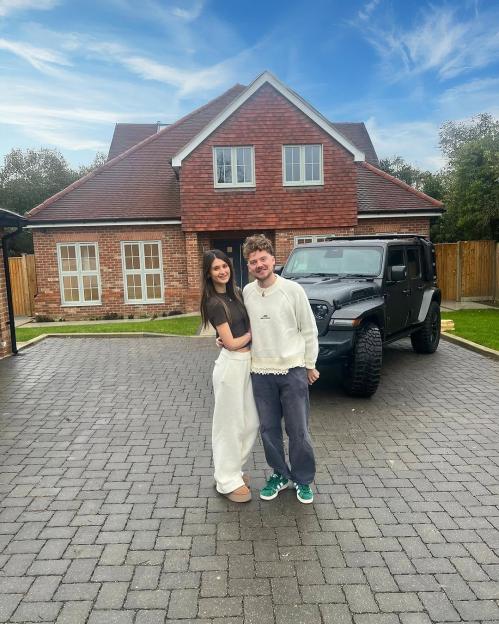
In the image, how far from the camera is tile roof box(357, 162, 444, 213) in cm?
1591

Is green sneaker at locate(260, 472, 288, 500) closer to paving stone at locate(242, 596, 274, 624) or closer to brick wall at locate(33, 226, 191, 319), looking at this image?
paving stone at locate(242, 596, 274, 624)

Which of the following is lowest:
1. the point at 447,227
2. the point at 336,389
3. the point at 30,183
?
the point at 336,389

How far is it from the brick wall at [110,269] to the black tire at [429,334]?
30.5ft

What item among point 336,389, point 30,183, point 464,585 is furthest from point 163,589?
point 30,183

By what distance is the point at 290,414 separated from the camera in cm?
343

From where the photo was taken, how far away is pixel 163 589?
260 cm

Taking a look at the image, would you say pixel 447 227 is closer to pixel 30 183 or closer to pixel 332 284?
pixel 332 284

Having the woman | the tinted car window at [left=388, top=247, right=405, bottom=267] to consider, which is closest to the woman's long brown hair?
the woman

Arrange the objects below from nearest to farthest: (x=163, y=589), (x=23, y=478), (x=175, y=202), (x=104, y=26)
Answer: (x=163, y=589) → (x=23, y=478) → (x=104, y=26) → (x=175, y=202)

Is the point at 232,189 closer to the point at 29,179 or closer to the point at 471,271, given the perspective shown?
the point at 471,271

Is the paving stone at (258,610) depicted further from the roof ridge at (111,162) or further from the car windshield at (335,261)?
the roof ridge at (111,162)

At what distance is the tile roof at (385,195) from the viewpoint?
627 inches

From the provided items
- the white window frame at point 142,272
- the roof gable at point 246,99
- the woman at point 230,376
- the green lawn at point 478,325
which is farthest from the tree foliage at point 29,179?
the woman at point 230,376

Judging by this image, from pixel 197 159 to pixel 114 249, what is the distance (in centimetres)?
415
